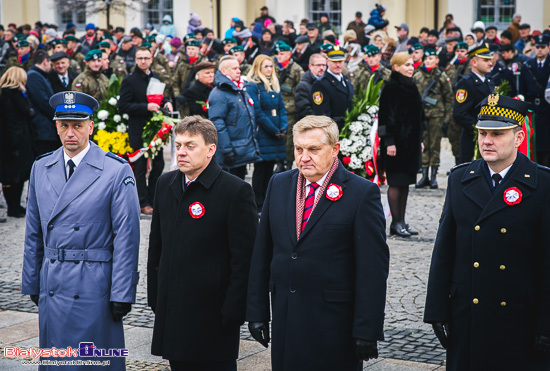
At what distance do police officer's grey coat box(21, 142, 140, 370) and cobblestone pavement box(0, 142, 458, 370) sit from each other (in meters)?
1.23

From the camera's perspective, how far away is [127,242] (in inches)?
203

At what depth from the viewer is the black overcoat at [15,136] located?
12242 millimetres

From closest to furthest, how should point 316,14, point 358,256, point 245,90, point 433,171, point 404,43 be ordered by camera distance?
point 358,256 < point 245,90 < point 433,171 < point 404,43 < point 316,14

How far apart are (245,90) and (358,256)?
6.95m

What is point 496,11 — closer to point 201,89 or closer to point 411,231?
point 201,89

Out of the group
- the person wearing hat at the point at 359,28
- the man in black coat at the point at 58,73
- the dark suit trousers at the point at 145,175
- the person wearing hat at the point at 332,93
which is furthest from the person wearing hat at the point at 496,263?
the person wearing hat at the point at 359,28

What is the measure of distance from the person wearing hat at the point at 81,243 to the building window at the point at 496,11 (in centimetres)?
2661

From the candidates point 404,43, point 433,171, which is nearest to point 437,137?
point 433,171

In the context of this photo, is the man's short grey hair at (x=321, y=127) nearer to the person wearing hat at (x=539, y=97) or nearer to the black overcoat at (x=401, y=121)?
the black overcoat at (x=401, y=121)

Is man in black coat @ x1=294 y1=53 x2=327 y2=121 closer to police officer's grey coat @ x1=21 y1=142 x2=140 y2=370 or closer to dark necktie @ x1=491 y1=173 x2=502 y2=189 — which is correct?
police officer's grey coat @ x1=21 y1=142 x2=140 y2=370

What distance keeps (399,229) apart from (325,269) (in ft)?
21.0

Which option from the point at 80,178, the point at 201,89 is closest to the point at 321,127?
the point at 80,178

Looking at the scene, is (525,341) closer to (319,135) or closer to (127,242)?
(319,135)

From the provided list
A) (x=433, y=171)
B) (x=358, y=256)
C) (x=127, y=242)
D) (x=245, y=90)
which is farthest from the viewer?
(x=433, y=171)
